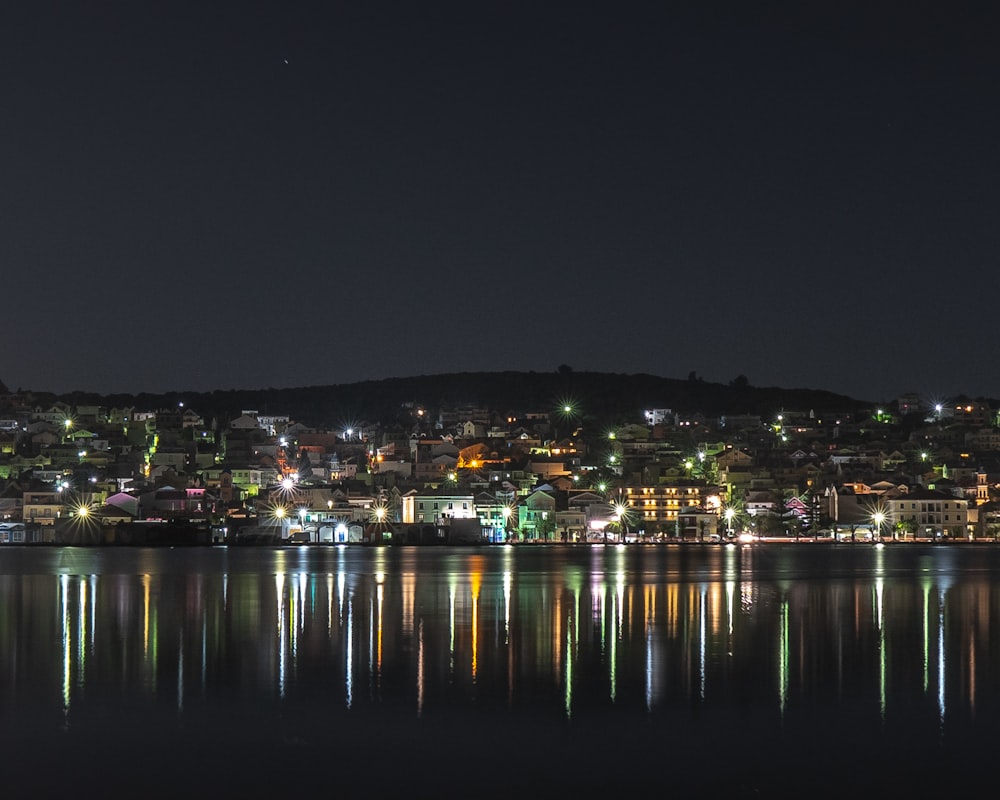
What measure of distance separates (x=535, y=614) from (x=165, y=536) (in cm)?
5644

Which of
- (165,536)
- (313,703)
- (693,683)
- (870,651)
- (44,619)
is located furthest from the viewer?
(165,536)

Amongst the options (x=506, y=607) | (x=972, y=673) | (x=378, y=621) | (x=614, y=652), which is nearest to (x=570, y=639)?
(x=614, y=652)

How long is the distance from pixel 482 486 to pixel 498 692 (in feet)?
228

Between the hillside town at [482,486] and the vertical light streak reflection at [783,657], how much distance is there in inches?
2169

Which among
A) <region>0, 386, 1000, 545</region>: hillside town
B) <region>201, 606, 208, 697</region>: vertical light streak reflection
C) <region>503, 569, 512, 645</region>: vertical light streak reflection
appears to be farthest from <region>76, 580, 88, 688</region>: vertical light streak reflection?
<region>0, 386, 1000, 545</region>: hillside town

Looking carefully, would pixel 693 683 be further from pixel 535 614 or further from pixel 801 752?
pixel 535 614

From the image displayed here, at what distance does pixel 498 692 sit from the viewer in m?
16.5

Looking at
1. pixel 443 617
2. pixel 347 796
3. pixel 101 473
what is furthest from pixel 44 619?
pixel 101 473

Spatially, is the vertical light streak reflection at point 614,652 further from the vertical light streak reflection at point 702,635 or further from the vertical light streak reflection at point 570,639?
the vertical light streak reflection at point 702,635

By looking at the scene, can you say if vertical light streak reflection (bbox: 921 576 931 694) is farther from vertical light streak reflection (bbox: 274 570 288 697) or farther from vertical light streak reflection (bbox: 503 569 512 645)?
vertical light streak reflection (bbox: 274 570 288 697)

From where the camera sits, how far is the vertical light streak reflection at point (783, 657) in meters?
16.1

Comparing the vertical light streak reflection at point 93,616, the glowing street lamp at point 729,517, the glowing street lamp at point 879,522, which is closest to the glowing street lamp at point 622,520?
the glowing street lamp at point 729,517

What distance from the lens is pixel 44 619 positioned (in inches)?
1030

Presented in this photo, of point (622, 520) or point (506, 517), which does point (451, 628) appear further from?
point (622, 520)
